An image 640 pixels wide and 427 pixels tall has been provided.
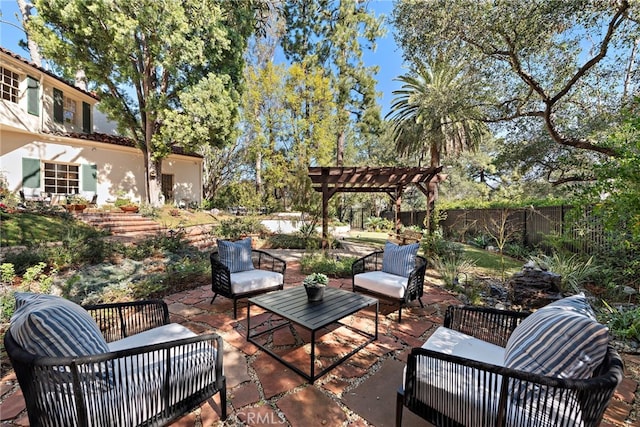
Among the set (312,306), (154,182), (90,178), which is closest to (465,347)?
(312,306)

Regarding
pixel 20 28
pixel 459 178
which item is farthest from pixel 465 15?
pixel 20 28

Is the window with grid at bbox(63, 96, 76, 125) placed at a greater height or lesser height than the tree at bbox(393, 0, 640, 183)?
greater

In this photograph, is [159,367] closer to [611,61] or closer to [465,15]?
[465,15]

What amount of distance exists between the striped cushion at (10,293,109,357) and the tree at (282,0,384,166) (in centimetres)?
1197

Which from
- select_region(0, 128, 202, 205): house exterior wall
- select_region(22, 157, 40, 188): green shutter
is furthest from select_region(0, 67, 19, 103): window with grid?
select_region(22, 157, 40, 188): green shutter

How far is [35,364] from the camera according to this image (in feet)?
4.15

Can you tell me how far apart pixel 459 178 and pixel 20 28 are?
83.3ft

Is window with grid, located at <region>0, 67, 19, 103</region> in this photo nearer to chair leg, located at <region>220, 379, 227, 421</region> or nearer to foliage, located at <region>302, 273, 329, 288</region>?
foliage, located at <region>302, 273, 329, 288</region>

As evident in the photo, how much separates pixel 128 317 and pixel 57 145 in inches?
463

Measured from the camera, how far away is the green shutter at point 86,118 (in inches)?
460

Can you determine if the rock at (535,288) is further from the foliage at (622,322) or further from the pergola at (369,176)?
the pergola at (369,176)

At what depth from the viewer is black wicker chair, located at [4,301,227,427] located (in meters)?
1.32

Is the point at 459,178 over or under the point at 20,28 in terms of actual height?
under

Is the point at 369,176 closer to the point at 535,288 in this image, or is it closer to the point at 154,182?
the point at 535,288
